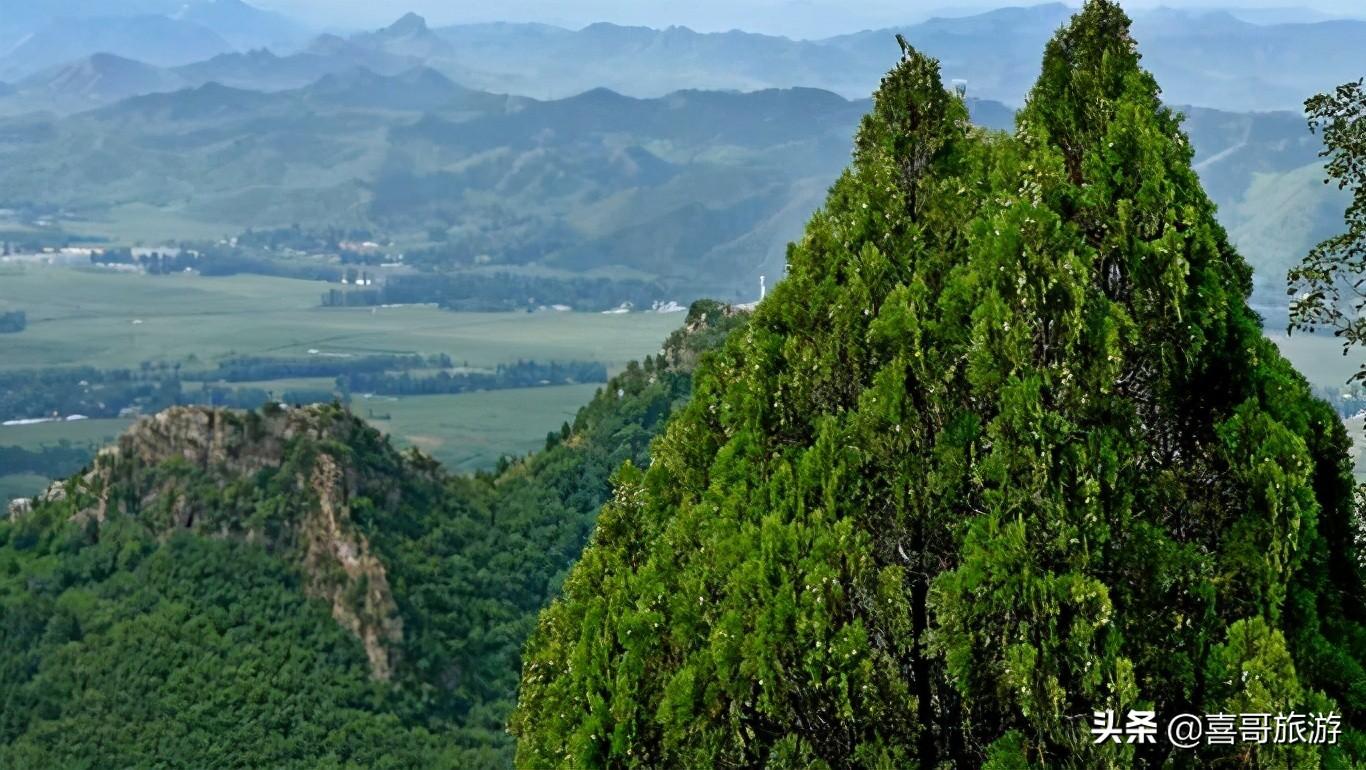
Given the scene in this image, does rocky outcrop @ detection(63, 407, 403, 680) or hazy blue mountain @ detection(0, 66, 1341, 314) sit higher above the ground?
hazy blue mountain @ detection(0, 66, 1341, 314)

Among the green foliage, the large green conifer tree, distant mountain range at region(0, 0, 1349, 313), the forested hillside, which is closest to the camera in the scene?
the large green conifer tree

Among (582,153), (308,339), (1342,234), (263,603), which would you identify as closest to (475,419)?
(308,339)

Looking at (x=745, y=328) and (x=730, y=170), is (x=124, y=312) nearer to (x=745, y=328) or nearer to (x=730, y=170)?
(x=730, y=170)

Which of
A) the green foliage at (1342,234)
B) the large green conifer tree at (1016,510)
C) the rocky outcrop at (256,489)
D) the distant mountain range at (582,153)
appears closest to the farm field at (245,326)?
the distant mountain range at (582,153)

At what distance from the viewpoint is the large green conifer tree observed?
482 cm

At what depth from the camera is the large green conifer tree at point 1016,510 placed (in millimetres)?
4816

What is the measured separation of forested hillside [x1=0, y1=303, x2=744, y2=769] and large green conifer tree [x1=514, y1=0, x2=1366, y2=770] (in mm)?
15868

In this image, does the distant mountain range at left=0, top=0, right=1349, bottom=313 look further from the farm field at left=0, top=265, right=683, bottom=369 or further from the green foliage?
the green foliage

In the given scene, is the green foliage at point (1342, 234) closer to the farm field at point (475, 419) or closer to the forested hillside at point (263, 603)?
the forested hillside at point (263, 603)

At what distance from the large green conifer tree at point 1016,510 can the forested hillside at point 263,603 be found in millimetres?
15868

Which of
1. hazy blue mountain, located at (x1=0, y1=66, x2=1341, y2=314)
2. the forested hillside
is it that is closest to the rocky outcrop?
the forested hillside

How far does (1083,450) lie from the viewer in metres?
4.81

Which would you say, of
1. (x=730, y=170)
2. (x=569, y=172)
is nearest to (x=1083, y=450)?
(x=730, y=170)

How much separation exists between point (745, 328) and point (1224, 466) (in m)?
1.88
